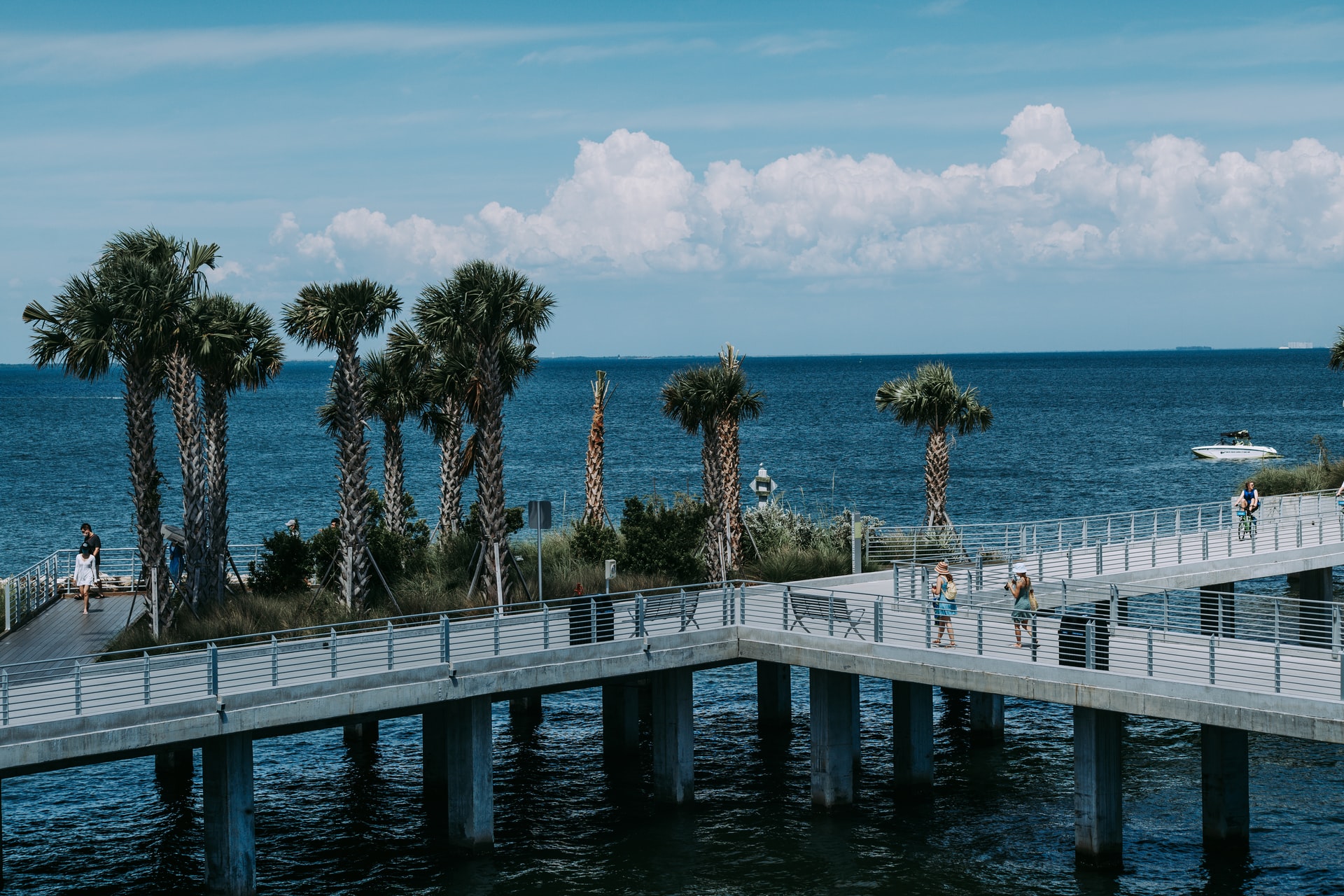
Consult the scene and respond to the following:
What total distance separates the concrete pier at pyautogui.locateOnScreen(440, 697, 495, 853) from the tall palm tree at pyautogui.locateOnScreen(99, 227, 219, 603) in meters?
8.38

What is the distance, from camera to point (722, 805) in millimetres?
29562

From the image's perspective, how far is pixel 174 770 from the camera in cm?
3186

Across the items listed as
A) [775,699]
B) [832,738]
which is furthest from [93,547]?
[832,738]

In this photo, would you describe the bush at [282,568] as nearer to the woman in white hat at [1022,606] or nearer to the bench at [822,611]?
the bench at [822,611]

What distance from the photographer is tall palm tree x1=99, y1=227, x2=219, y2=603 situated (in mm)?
29906

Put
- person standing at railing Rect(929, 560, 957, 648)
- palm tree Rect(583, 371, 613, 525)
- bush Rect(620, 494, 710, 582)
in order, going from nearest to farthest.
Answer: person standing at railing Rect(929, 560, 957, 648), bush Rect(620, 494, 710, 582), palm tree Rect(583, 371, 613, 525)

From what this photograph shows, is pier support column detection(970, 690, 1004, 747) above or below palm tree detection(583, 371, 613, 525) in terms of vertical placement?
below

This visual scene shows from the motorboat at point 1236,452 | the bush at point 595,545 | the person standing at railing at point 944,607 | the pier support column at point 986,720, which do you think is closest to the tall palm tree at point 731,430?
the bush at point 595,545

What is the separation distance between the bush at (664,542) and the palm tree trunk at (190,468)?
10.0m

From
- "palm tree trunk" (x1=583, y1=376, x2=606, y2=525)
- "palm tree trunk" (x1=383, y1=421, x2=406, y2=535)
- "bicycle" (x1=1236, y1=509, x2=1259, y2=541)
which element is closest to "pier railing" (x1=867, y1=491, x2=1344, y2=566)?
"bicycle" (x1=1236, y1=509, x2=1259, y2=541)

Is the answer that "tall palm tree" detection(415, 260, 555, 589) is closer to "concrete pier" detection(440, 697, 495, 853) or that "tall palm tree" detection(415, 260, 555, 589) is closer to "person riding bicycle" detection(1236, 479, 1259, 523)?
"concrete pier" detection(440, 697, 495, 853)

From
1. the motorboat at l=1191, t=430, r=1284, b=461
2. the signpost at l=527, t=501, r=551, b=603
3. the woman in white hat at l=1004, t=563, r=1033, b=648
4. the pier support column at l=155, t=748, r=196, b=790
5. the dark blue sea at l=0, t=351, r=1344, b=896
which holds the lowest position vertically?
the dark blue sea at l=0, t=351, r=1344, b=896

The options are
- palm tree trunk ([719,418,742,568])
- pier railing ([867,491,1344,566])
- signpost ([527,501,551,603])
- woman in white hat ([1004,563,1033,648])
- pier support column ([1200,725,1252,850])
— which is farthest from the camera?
palm tree trunk ([719,418,742,568])

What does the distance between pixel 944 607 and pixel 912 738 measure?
4395 millimetres
